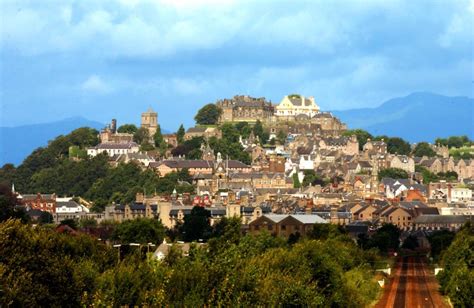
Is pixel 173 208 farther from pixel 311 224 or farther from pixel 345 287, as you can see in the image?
pixel 345 287

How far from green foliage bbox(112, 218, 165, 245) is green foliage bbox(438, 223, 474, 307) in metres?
26.8

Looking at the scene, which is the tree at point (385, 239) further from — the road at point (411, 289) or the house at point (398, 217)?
the house at point (398, 217)

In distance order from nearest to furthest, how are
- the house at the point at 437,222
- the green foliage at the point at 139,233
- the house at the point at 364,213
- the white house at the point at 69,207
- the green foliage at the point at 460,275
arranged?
the green foliage at the point at 460,275 → the green foliage at the point at 139,233 → the house at the point at 437,222 → the house at the point at 364,213 → the white house at the point at 69,207

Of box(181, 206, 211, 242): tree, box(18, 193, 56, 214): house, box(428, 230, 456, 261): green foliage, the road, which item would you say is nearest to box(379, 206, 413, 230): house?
box(428, 230, 456, 261): green foliage

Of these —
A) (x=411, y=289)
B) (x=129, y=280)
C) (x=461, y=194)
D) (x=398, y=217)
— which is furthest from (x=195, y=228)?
(x=129, y=280)

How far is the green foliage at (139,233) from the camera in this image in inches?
4498

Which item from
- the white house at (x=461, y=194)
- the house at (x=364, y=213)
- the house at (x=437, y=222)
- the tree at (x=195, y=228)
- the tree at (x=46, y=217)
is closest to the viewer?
the tree at (x=195, y=228)

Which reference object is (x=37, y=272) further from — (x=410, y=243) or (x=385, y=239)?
(x=410, y=243)

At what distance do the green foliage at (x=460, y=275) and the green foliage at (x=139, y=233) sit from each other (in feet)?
87.9

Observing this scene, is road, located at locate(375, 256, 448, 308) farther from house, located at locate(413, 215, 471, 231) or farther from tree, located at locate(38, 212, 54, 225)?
tree, located at locate(38, 212, 54, 225)

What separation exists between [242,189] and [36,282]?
140 metres

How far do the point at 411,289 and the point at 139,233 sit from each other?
34542mm

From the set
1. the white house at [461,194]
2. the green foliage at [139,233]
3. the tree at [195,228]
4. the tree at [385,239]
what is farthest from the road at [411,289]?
the white house at [461,194]

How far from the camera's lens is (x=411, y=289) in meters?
88.6
